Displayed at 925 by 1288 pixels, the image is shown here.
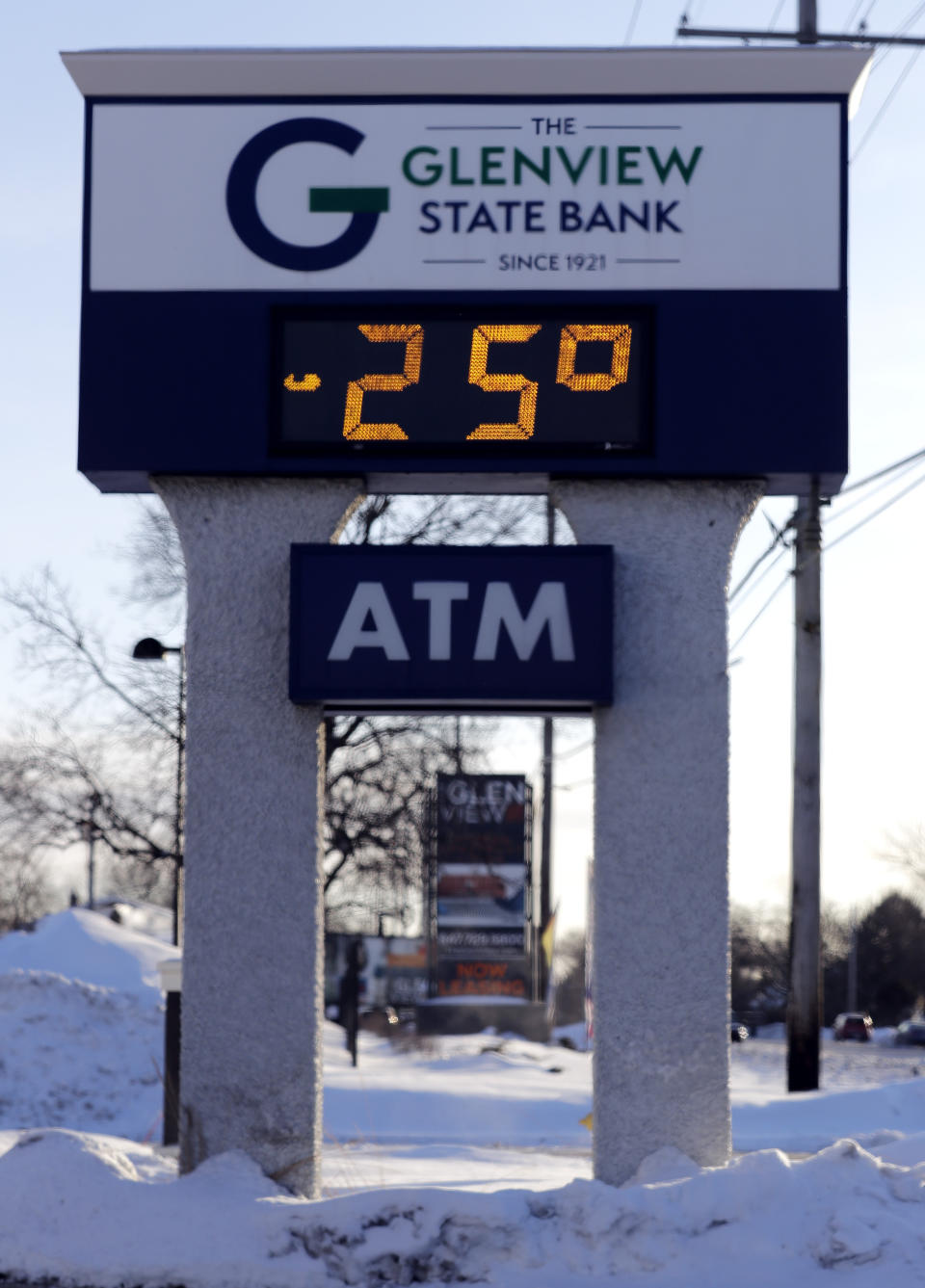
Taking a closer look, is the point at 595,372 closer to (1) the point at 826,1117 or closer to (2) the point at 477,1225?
(2) the point at 477,1225

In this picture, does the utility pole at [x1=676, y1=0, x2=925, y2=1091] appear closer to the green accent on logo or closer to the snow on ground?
the snow on ground

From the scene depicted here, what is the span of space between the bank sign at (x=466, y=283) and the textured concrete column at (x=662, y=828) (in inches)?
13.4

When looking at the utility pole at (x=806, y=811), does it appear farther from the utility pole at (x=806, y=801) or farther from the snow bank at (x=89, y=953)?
the snow bank at (x=89, y=953)

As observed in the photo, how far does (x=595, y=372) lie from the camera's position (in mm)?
9367

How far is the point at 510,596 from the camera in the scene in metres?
9.32

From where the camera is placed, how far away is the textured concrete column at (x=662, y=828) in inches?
358

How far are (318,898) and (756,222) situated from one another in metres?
4.78

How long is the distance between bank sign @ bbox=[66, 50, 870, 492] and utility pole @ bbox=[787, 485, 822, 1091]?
9.69m

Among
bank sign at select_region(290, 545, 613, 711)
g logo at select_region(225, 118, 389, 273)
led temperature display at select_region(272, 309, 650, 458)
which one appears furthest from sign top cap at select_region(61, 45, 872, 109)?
bank sign at select_region(290, 545, 613, 711)

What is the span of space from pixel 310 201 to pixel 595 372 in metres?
2.03

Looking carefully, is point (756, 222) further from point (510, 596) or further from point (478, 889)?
point (478, 889)

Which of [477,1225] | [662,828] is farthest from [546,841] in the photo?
[477,1225]

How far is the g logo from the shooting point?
9.62 m

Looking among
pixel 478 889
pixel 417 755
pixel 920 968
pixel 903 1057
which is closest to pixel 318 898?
pixel 417 755
